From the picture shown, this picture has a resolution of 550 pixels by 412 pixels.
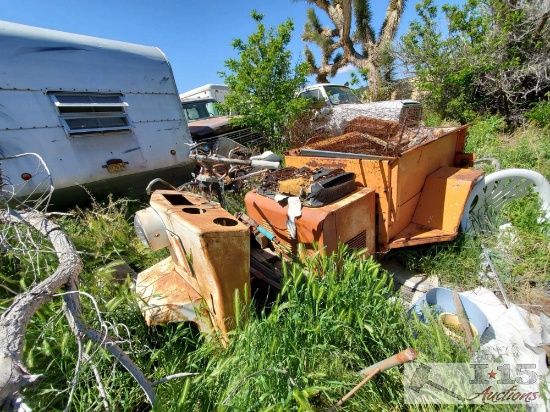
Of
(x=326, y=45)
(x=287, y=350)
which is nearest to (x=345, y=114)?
(x=287, y=350)

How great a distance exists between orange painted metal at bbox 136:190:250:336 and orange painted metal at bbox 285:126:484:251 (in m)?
1.42

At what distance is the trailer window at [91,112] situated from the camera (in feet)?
11.6

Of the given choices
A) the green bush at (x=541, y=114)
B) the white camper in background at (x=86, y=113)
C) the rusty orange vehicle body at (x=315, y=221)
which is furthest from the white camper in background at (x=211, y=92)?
the green bush at (x=541, y=114)

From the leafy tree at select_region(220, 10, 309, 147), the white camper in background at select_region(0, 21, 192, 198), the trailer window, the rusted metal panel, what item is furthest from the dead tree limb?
the leafy tree at select_region(220, 10, 309, 147)

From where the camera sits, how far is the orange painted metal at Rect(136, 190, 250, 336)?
1.31 metres

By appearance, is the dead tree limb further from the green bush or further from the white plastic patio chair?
the green bush

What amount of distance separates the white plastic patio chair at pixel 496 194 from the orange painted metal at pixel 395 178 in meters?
0.49

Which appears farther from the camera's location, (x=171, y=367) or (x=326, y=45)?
(x=326, y=45)

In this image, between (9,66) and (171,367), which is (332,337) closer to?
(171,367)

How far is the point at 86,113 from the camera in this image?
3.71m

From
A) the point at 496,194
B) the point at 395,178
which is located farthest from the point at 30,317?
the point at 496,194

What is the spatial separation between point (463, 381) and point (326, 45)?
19523mm

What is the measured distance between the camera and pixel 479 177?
2545 millimetres

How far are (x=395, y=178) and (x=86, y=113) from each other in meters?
4.35
